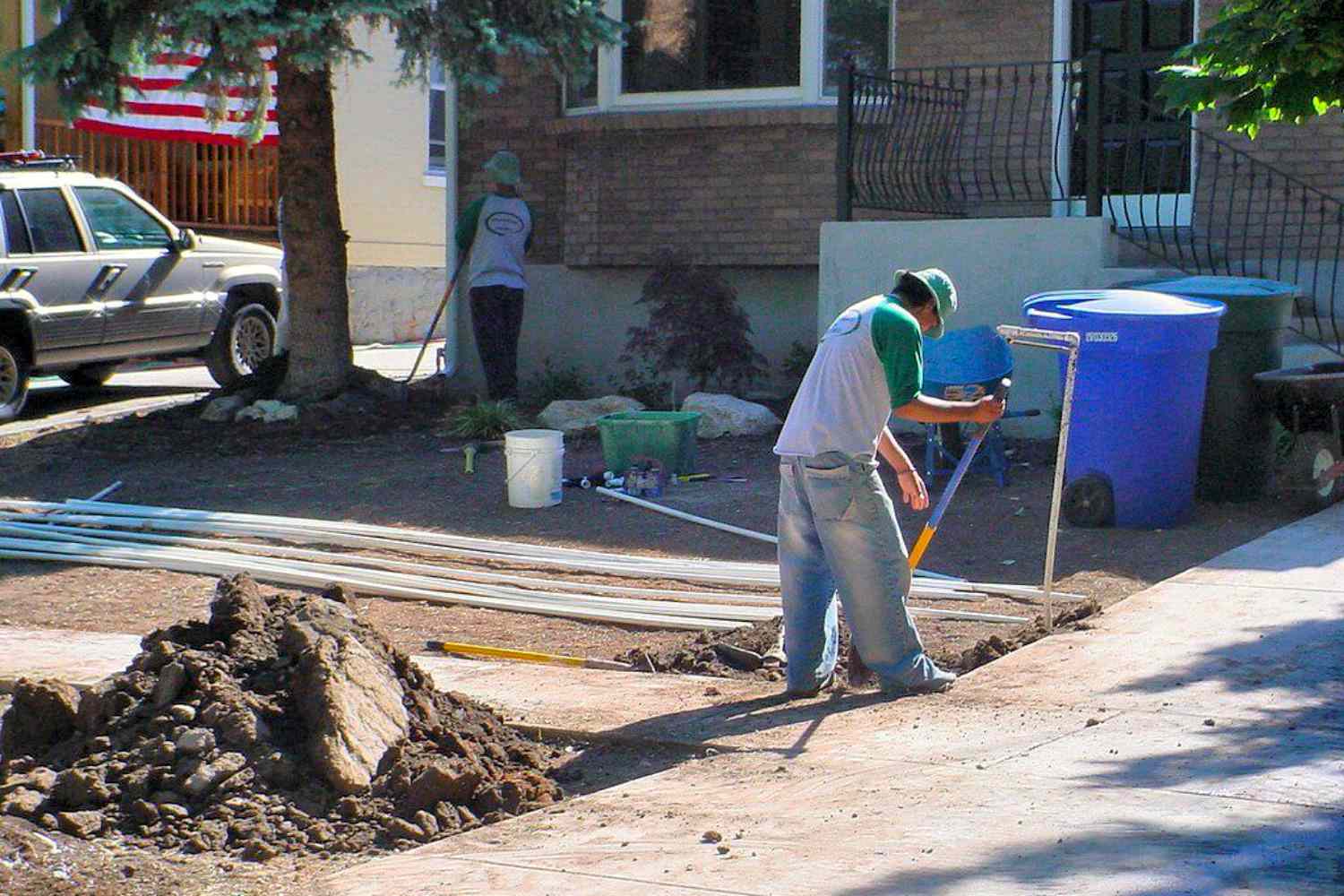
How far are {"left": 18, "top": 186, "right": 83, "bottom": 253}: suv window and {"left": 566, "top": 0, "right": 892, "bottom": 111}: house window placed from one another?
431cm

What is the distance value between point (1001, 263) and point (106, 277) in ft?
24.8

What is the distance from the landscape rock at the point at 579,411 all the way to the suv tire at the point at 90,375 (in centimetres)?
501

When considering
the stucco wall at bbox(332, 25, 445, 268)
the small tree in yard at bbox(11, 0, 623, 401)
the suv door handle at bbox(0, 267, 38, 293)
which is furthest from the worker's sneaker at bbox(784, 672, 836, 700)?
the stucco wall at bbox(332, 25, 445, 268)

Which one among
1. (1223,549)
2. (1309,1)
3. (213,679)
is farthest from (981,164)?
(213,679)

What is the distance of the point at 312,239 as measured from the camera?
44.0ft

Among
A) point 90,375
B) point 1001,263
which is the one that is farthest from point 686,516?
point 90,375

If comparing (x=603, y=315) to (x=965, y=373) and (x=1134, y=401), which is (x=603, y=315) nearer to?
(x=965, y=373)

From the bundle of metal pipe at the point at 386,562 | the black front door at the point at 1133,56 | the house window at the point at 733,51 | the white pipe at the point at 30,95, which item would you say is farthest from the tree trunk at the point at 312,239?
the white pipe at the point at 30,95

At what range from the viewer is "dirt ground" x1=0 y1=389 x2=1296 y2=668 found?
7.92 meters

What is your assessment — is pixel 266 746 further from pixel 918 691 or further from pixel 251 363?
pixel 251 363

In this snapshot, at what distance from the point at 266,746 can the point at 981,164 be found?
9.37 meters

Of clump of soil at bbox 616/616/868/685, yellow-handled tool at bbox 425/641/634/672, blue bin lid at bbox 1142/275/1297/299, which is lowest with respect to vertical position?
yellow-handled tool at bbox 425/641/634/672

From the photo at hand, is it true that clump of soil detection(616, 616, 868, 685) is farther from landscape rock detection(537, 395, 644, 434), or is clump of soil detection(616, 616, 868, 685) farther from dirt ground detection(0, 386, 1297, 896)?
landscape rock detection(537, 395, 644, 434)

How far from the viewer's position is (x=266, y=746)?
5.18 m
